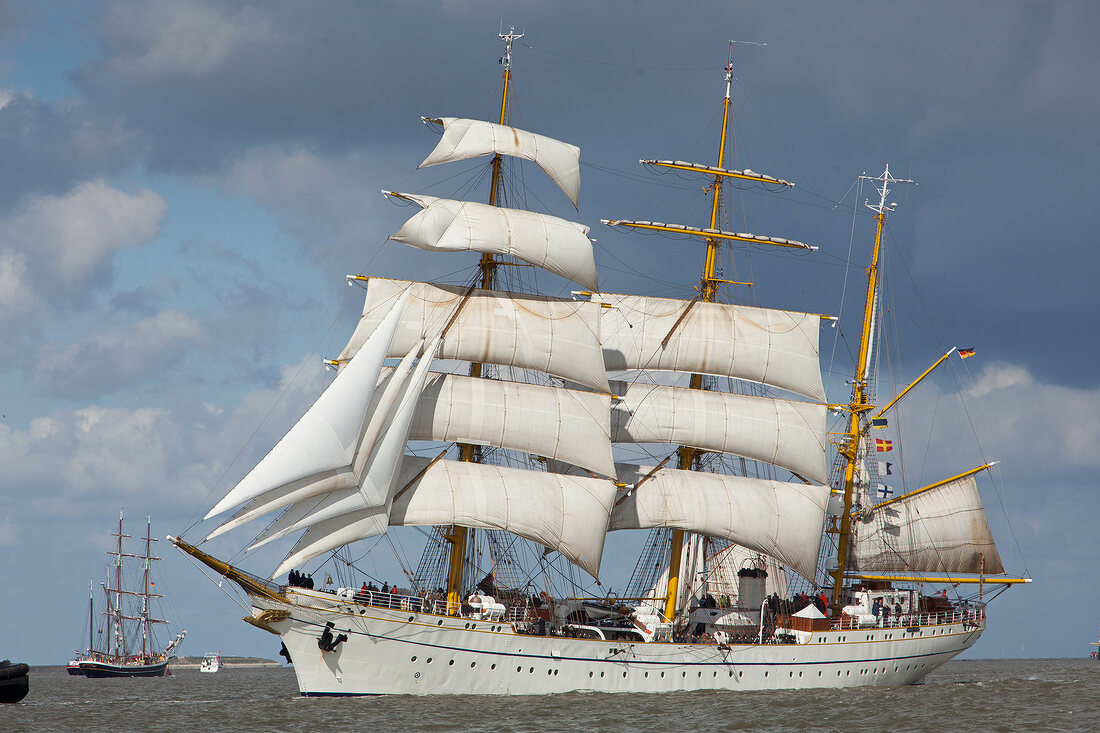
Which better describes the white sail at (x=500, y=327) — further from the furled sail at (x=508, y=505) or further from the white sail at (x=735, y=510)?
the white sail at (x=735, y=510)

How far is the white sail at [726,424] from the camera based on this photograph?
62781 mm

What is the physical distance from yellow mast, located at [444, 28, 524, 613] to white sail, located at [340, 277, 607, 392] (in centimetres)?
131

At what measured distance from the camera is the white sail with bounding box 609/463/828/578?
61.2m

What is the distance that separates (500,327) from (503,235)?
440 centimetres

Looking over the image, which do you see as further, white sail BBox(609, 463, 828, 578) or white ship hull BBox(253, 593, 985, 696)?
white sail BBox(609, 463, 828, 578)

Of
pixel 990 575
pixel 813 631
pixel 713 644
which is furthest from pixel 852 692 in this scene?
pixel 990 575

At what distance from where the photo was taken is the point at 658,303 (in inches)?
2581

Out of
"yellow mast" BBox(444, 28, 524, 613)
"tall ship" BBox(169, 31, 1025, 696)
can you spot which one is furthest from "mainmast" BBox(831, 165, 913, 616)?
"yellow mast" BBox(444, 28, 524, 613)

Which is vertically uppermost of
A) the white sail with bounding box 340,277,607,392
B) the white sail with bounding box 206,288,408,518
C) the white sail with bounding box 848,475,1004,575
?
the white sail with bounding box 340,277,607,392

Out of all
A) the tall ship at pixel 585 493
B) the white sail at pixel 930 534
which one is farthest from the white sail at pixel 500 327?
the white sail at pixel 930 534

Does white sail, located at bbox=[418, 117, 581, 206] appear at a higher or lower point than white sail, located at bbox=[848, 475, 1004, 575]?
higher

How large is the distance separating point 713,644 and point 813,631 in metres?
6.08

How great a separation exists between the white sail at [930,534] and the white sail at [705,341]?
9.47 metres

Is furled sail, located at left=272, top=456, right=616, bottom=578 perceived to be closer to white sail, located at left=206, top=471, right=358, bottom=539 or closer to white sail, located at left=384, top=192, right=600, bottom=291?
white sail, located at left=206, top=471, right=358, bottom=539
